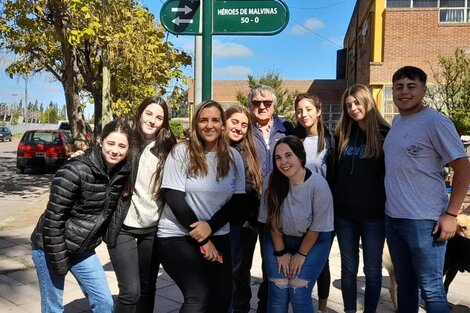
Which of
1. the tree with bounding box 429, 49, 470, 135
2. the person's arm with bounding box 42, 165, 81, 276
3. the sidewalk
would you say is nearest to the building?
the tree with bounding box 429, 49, 470, 135

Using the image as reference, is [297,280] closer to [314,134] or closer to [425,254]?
[425,254]

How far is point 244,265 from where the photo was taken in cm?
393

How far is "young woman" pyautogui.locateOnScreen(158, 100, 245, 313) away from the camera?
2.86m

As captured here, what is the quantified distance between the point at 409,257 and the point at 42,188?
1234 cm

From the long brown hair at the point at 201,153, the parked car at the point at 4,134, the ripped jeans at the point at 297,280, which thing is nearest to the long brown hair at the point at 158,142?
the long brown hair at the point at 201,153

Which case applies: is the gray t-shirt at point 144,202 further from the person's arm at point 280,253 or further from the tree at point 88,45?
the tree at point 88,45

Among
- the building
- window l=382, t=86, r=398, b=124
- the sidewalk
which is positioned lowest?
Answer: the sidewalk

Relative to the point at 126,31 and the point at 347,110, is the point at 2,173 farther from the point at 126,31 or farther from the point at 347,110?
the point at 347,110

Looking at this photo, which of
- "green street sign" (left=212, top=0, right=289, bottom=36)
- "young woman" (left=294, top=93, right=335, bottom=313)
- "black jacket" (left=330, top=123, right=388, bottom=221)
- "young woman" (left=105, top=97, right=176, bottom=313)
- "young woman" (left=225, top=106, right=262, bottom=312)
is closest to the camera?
"young woman" (left=105, top=97, right=176, bottom=313)

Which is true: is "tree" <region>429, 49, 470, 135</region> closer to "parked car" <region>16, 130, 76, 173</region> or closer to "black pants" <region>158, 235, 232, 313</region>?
"parked car" <region>16, 130, 76, 173</region>

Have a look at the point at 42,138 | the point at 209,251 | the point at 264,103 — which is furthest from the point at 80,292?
the point at 42,138

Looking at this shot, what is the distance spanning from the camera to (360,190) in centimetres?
334

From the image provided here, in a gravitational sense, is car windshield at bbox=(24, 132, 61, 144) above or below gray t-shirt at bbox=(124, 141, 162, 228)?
above

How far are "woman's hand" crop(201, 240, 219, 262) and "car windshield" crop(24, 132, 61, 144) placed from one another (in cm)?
1666
